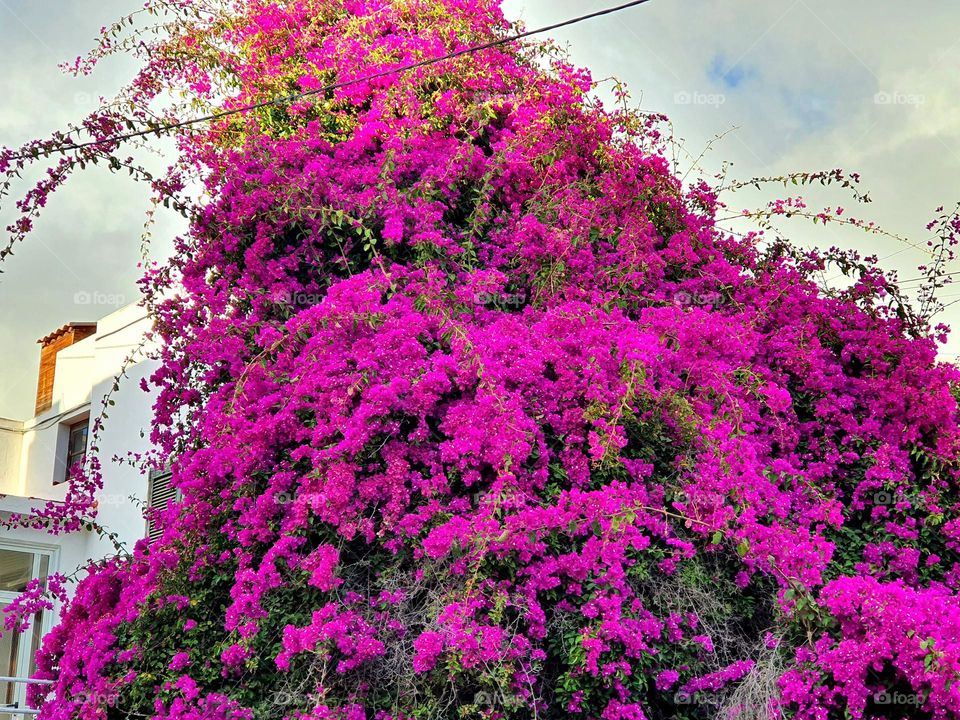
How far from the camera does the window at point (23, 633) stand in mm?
10195

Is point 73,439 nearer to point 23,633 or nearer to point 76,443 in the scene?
point 76,443

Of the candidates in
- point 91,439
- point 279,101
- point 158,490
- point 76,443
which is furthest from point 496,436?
point 76,443

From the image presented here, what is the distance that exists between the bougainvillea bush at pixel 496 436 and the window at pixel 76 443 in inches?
234

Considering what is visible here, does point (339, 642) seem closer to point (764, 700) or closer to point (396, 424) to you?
point (396, 424)

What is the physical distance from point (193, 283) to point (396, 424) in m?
2.23

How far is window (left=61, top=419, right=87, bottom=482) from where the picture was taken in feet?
39.9

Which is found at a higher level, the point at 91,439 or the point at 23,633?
the point at 91,439

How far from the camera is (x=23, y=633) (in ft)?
34.9

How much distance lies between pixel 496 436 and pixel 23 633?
26.4ft

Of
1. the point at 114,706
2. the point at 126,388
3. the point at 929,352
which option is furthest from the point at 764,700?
the point at 126,388

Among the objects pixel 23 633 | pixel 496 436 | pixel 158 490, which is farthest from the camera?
pixel 23 633

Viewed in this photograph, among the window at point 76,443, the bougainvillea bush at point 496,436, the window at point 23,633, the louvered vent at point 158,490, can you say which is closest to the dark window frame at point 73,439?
the window at point 76,443

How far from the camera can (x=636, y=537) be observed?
4758mm

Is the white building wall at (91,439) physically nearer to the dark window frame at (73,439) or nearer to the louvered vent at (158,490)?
the dark window frame at (73,439)
